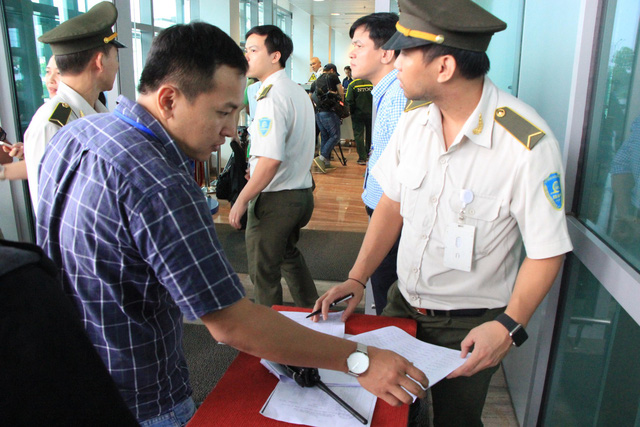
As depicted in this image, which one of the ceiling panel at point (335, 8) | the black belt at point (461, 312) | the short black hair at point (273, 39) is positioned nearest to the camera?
the black belt at point (461, 312)

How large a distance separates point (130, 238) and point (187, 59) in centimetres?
33

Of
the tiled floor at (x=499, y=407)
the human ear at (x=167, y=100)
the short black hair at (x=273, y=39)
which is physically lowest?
the tiled floor at (x=499, y=407)

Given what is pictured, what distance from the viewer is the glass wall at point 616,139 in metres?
1.09

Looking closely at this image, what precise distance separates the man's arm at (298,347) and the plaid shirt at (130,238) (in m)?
0.04

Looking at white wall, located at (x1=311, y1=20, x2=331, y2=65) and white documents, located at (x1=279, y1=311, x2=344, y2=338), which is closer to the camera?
white documents, located at (x1=279, y1=311, x2=344, y2=338)

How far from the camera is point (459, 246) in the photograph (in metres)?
1.18

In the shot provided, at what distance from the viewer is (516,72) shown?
206cm

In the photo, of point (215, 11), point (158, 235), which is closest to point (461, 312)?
point (158, 235)

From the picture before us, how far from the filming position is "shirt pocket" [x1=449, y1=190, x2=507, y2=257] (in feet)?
3.76

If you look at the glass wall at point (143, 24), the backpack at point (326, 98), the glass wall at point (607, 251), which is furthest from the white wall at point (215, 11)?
the glass wall at point (607, 251)

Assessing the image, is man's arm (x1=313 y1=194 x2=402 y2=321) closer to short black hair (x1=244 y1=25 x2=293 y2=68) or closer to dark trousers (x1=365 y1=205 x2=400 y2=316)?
dark trousers (x1=365 y1=205 x2=400 y2=316)

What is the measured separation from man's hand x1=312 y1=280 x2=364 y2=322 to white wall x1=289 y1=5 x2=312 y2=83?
13.1m

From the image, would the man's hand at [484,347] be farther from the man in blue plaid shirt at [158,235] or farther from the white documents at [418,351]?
the man in blue plaid shirt at [158,235]

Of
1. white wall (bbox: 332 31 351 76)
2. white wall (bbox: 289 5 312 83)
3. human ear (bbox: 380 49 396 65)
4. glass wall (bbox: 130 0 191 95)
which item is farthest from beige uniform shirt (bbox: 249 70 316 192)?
white wall (bbox: 332 31 351 76)
